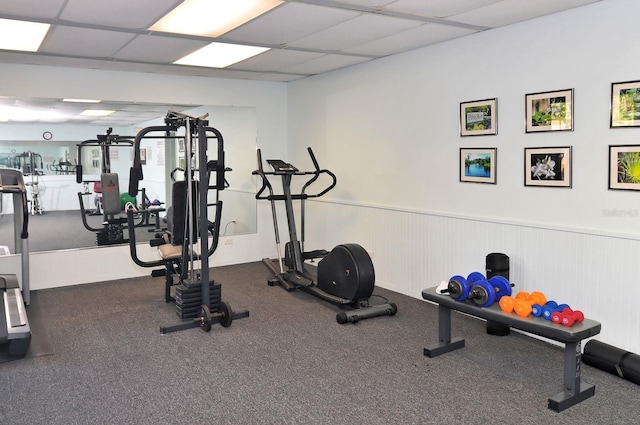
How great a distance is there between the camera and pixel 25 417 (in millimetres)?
2893

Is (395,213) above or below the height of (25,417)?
above

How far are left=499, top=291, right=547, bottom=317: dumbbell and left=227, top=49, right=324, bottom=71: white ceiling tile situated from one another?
121 inches

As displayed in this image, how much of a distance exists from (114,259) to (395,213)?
3259 mm

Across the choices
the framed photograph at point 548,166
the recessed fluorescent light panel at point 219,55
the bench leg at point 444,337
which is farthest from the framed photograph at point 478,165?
the recessed fluorescent light panel at point 219,55

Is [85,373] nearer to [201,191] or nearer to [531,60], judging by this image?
[201,191]

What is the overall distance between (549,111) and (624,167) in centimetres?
70

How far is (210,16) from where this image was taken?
3836 millimetres

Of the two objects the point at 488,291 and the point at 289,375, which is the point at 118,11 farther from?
the point at 488,291

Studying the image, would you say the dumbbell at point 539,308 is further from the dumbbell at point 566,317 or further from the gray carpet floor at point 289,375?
the gray carpet floor at point 289,375

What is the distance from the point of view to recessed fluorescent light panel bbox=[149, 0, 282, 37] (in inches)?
139

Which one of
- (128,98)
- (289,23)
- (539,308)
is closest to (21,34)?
(128,98)

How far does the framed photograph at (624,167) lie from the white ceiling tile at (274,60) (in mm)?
2847

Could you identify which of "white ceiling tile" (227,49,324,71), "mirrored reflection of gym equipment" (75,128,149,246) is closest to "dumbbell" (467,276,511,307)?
"white ceiling tile" (227,49,324,71)

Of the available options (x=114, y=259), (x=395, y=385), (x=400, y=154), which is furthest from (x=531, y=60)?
(x=114, y=259)
